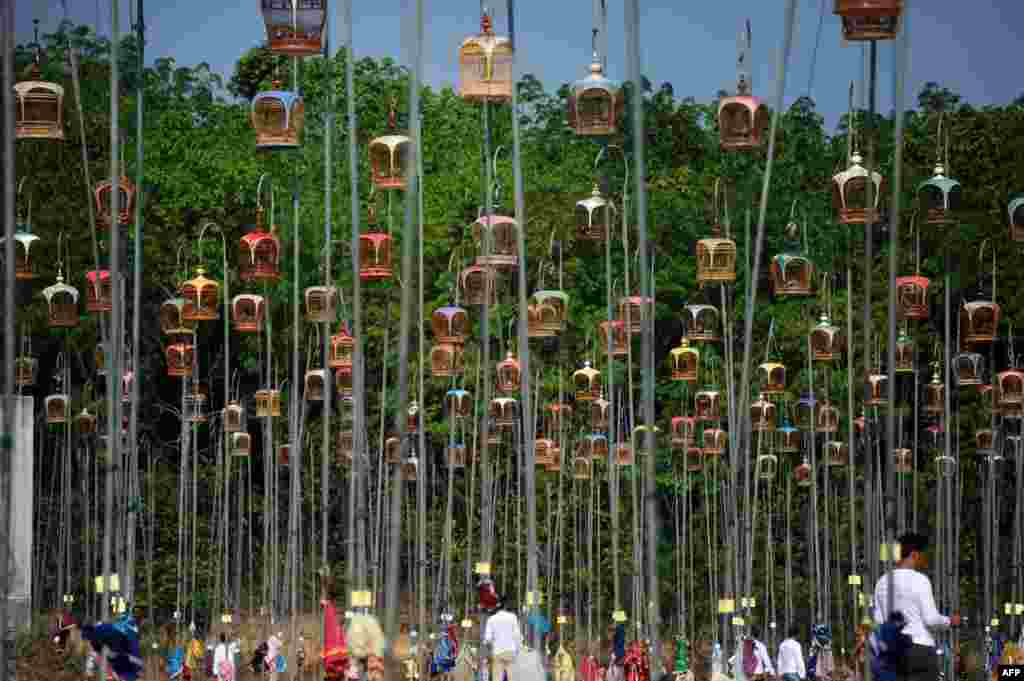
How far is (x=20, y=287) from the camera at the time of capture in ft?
148

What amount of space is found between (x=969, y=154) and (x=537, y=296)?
1070 inches

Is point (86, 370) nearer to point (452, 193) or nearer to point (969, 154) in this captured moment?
point (452, 193)

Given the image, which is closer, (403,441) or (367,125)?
(403,441)

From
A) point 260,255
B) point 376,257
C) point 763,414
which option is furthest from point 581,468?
point 260,255

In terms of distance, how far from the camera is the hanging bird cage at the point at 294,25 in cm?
2122

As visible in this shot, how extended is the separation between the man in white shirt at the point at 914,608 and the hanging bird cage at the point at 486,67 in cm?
806

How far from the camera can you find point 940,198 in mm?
28672

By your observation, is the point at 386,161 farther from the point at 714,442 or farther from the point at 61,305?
the point at 714,442

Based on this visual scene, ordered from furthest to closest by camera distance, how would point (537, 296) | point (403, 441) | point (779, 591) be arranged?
point (779, 591) < point (537, 296) < point (403, 441)

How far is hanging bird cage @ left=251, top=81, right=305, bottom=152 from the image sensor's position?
23.4 meters

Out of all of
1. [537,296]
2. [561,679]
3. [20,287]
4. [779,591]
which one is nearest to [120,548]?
[537,296]

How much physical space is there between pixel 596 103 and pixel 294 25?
365cm

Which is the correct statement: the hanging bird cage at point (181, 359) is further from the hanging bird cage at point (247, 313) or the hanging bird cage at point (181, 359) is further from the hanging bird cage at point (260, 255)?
the hanging bird cage at point (260, 255)

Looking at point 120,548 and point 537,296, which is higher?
point 537,296
